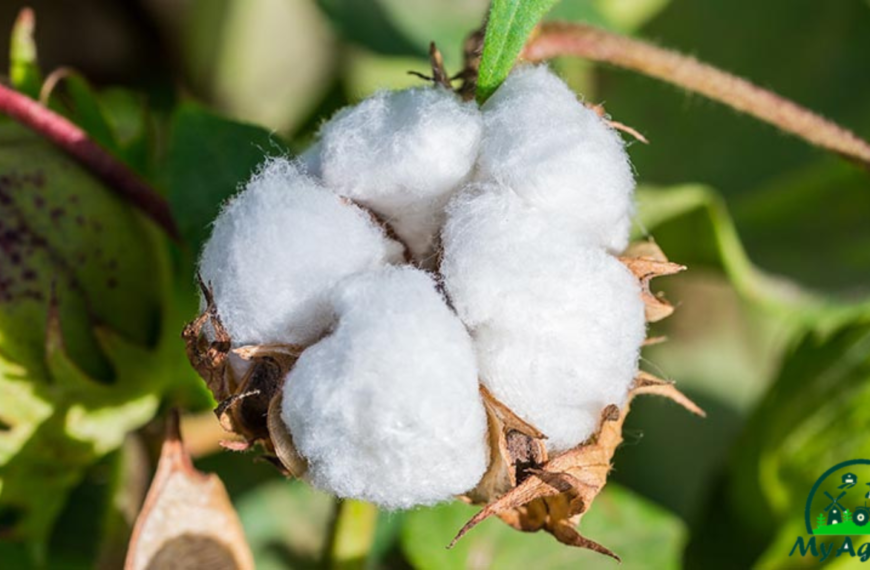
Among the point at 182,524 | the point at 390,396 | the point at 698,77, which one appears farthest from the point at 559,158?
the point at 182,524

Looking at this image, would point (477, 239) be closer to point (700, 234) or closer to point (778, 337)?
point (700, 234)

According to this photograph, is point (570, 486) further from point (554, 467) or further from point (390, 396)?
point (390, 396)

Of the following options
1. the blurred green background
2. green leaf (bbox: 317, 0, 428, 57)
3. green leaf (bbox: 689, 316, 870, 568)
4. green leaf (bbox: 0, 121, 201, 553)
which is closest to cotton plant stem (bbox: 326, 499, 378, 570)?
the blurred green background

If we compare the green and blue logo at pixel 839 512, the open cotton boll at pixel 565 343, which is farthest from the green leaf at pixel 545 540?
the open cotton boll at pixel 565 343

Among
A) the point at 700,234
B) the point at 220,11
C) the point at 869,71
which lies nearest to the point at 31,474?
the point at 700,234

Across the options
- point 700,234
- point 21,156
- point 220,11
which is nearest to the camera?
point 21,156

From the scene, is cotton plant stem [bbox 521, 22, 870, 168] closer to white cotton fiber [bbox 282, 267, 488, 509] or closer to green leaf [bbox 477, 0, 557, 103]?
green leaf [bbox 477, 0, 557, 103]
